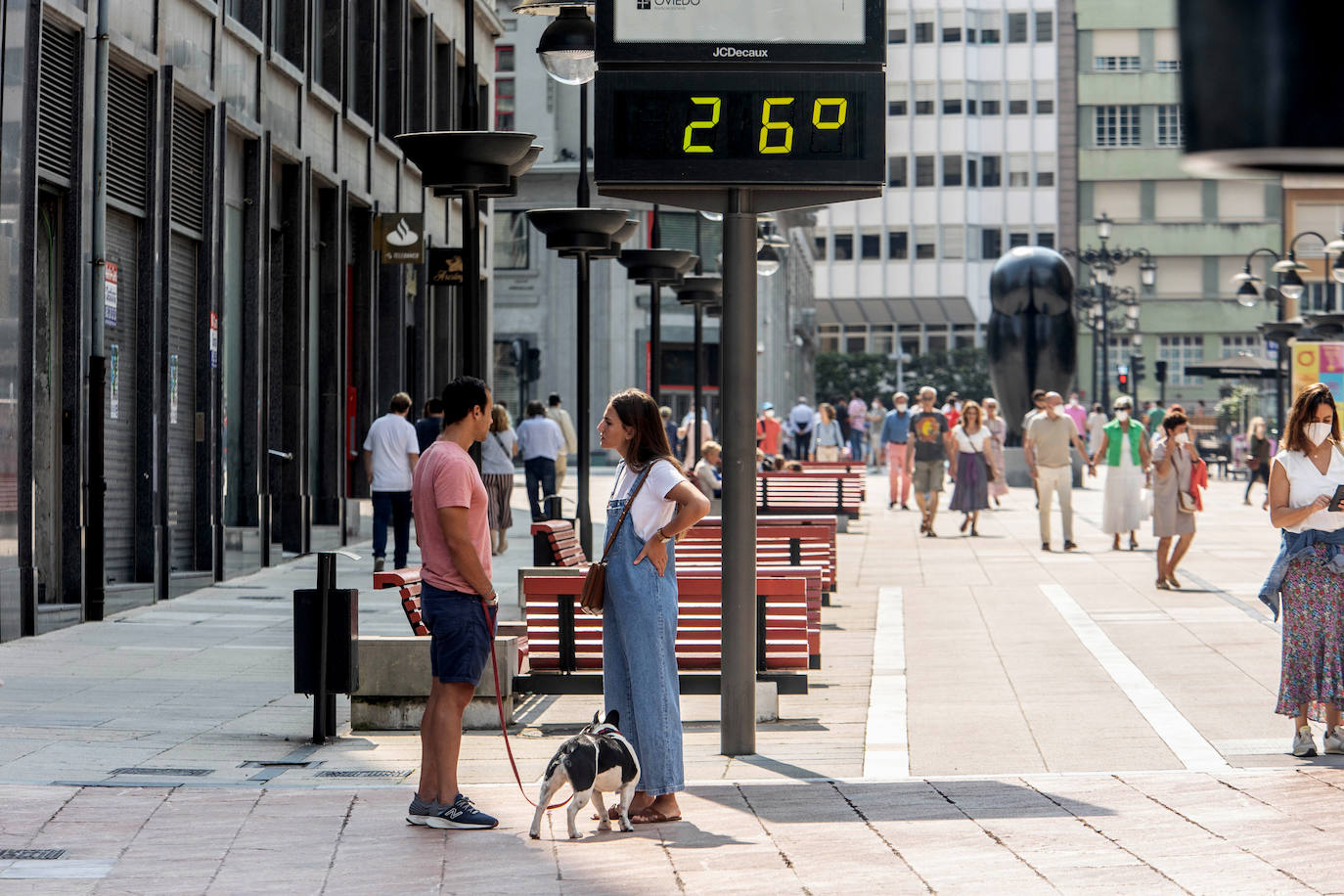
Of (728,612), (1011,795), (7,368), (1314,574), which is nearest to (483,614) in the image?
(728,612)

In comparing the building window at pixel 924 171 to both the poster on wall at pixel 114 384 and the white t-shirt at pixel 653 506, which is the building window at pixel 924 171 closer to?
the poster on wall at pixel 114 384

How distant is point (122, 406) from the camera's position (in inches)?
631

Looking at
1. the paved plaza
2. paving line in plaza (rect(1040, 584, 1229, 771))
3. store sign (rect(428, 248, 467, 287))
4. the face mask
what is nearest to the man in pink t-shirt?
the paved plaza

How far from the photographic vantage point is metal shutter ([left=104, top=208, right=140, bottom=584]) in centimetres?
1566

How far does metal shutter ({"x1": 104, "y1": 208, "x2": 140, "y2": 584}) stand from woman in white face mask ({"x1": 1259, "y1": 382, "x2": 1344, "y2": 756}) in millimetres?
10007

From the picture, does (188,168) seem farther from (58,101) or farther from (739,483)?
(739,483)

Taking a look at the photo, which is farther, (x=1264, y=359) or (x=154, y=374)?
(x=1264, y=359)

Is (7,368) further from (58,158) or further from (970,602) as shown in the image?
(970,602)

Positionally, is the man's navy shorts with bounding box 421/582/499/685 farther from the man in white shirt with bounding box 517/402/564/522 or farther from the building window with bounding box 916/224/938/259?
the building window with bounding box 916/224/938/259

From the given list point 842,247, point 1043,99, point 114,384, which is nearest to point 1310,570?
point 114,384

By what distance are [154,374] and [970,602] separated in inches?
288

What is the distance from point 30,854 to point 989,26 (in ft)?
307

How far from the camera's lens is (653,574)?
6.93m

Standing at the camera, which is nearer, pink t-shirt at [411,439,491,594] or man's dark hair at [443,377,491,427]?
pink t-shirt at [411,439,491,594]
